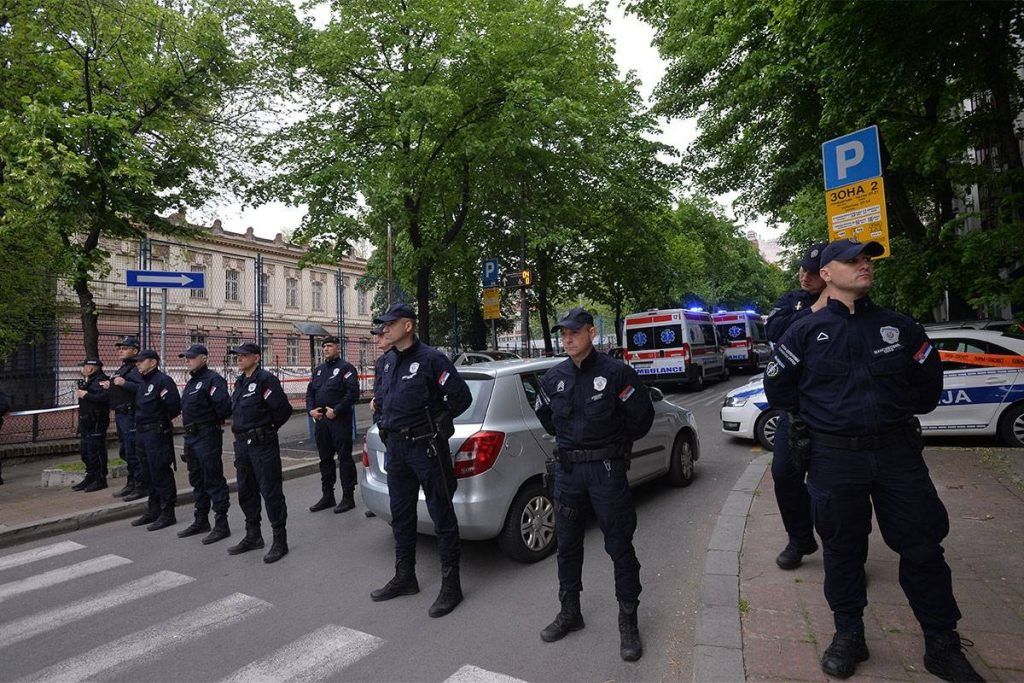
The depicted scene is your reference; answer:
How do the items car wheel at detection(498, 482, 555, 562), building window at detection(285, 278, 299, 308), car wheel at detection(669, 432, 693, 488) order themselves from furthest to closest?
1. building window at detection(285, 278, 299, 308)
2. car wheel at detection(669, 432, 693, 488)
3. car wheel at detection(498, 482, 555, 562)

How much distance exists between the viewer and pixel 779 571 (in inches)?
161

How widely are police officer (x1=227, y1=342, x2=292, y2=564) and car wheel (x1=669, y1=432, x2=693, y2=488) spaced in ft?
13.4

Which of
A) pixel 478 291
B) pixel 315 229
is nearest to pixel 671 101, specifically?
pixel 478 291

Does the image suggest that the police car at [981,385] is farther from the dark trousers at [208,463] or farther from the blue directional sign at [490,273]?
the blue directional sign at [490,273]

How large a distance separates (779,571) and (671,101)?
1470 centimetres

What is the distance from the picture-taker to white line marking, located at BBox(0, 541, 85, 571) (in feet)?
17.9

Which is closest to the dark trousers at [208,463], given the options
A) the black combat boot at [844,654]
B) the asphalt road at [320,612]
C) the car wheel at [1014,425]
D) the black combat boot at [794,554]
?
the asphalt road at [320,612]

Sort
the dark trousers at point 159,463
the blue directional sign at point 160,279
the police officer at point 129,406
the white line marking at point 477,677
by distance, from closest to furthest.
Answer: the white line marking at point 477,677 → the dark trousers at point 159,463 → the police officer at point 129,406 → the blue directional sign at point 160,279

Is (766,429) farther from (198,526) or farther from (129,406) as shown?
(129,406)

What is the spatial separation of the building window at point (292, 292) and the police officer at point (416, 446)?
24.0m

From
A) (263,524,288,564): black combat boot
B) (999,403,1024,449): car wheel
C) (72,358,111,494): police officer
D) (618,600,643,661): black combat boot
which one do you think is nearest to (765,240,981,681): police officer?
(618,600,643,661): black combat boot

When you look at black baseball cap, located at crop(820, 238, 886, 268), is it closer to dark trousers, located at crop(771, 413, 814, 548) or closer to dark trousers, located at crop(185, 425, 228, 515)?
dark trousers, located at crop(771, 413, 814, 548)

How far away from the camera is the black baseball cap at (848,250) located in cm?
288

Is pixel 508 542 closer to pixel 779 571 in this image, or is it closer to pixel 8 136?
pixel 779 571
